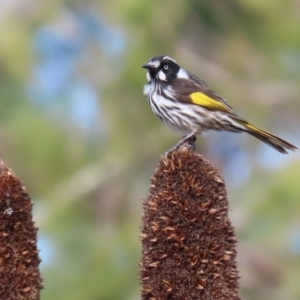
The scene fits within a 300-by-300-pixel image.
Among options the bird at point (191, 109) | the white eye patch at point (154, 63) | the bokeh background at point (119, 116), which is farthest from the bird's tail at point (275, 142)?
the bokeh background at point (119, 116)

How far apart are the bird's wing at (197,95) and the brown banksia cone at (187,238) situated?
105 inches

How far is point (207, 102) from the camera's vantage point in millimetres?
7246

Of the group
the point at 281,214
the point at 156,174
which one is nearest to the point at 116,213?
the point at 281,214

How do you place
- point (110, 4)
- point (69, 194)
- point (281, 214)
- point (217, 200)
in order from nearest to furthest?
point (217, 200)
point (281, 214)
point (69, 194)
point (110, 4)

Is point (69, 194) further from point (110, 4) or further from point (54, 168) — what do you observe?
point (110, 4)

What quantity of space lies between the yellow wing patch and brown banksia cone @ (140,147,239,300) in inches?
104

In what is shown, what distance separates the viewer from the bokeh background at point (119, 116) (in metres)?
11.3

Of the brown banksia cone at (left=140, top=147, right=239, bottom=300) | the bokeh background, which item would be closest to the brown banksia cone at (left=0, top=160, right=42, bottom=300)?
the brown banksia cone at (left=140, top=147, right=239, bottom=300)

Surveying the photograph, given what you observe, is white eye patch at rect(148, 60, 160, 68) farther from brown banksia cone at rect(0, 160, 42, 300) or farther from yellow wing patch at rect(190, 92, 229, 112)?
brown banksia cone at rect(0, 160, 42, 300)

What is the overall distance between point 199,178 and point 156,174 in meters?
0.19

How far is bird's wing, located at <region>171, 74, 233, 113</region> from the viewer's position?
7.22 m

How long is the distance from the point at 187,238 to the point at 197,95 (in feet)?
10.0

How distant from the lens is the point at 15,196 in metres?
4.22

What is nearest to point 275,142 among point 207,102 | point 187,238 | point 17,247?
point 207,102
